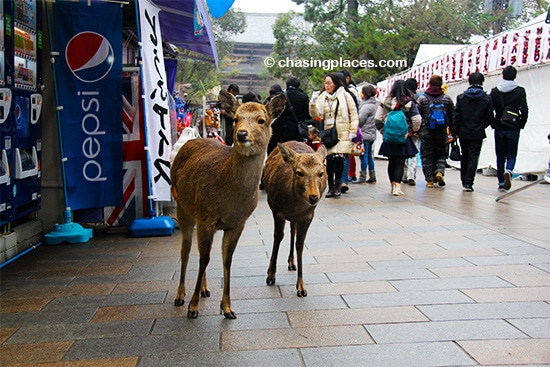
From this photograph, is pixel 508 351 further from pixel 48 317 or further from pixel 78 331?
pixel 48 317

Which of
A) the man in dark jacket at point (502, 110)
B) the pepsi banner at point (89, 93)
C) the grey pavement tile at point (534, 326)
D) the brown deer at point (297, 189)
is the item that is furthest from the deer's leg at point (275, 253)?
the man in dark jacket at point (502, 110)

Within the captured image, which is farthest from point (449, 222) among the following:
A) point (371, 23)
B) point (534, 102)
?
point (371, 23)

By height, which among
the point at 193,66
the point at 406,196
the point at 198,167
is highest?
the point at 193,66

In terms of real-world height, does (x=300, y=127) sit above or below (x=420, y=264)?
above

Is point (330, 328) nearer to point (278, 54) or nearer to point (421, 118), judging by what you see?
point (421, 118)

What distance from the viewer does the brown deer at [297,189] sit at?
14.3ft

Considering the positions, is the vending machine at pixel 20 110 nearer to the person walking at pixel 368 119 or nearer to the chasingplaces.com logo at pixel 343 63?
the person walking at pixel 368 119

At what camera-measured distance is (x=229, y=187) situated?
3.96 metres

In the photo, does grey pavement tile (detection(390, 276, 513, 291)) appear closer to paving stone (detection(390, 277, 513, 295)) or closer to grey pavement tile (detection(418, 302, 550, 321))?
paving stone (detection(390, 277, 513, 295))

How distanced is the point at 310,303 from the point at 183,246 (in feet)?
3.82

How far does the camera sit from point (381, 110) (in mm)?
10727

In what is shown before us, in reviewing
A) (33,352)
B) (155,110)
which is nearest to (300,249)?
Result: (33,352)

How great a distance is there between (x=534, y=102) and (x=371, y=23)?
15978 mm

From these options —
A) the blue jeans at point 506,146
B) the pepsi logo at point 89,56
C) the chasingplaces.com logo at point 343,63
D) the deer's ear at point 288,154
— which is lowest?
the blue jeans at point 506,146
